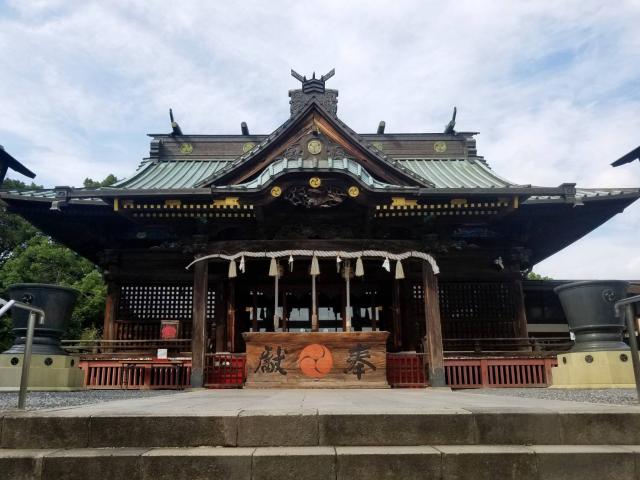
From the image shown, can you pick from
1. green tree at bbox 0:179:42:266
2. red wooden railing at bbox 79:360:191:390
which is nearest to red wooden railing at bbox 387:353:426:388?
red wooden railing at bbox 79:360:191:390

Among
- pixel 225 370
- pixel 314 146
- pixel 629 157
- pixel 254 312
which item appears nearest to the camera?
pixel 629 157

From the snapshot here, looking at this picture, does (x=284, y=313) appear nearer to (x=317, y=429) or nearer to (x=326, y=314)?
(x=326, y=314)

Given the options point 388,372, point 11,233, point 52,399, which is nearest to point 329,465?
point 52,399

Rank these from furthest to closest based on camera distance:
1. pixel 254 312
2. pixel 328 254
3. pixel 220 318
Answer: pixel 254 312, pixel 220 318, pixel 328 254

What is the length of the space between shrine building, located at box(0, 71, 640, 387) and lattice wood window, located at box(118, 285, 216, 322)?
55 mm

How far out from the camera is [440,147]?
52.5 ft

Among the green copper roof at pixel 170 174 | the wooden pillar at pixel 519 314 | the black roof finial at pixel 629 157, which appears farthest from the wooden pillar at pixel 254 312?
the black roof finial at pixel 629 157

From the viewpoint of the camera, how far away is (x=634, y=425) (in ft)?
11.7

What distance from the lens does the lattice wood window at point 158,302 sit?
41.9 ft

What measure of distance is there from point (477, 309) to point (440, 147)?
19.8ft

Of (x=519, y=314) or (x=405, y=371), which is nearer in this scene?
(x=405, y=371)

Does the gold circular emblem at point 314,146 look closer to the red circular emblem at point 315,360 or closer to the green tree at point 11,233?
the red circular emblem at point 315,360

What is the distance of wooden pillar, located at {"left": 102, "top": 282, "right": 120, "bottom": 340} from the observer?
484 inches

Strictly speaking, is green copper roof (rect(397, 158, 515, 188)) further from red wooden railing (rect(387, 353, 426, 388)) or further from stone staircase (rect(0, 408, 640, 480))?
stone staircase (rect(0, 408, 640, 480))
